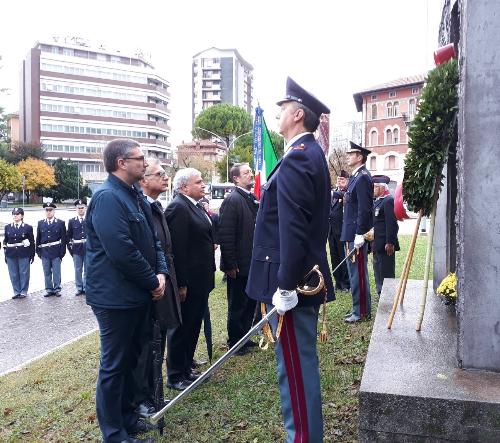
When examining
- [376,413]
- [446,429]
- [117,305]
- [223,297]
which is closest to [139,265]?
[117,305]

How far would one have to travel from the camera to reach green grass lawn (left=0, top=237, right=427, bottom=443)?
13.6ft

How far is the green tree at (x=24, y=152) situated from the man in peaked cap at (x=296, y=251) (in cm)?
6907

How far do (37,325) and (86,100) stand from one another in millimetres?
78604

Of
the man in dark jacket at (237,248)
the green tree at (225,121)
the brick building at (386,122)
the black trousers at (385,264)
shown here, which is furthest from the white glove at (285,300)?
the green tree at (225,121)

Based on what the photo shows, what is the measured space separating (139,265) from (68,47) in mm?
88018

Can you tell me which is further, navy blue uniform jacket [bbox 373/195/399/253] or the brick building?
the brick building

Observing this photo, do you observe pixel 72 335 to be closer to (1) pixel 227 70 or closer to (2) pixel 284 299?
(2) pixel 284 299

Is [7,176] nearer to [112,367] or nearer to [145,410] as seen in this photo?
[145,410]

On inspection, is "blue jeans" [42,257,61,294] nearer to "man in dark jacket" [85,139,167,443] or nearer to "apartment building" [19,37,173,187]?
"man in dark jacket" [85,139,167,443]

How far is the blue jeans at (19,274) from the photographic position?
37.7 feet

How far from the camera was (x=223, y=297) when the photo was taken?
32.9 feet

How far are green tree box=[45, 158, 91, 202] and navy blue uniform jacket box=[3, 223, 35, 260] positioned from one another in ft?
194

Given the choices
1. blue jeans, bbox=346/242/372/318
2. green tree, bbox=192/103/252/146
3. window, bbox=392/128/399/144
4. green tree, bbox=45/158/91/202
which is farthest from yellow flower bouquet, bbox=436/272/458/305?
green tree, bbox=192/103/252/146

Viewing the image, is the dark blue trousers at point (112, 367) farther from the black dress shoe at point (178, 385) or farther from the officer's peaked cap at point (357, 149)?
the officer's peaked cap at point (357, 149)
